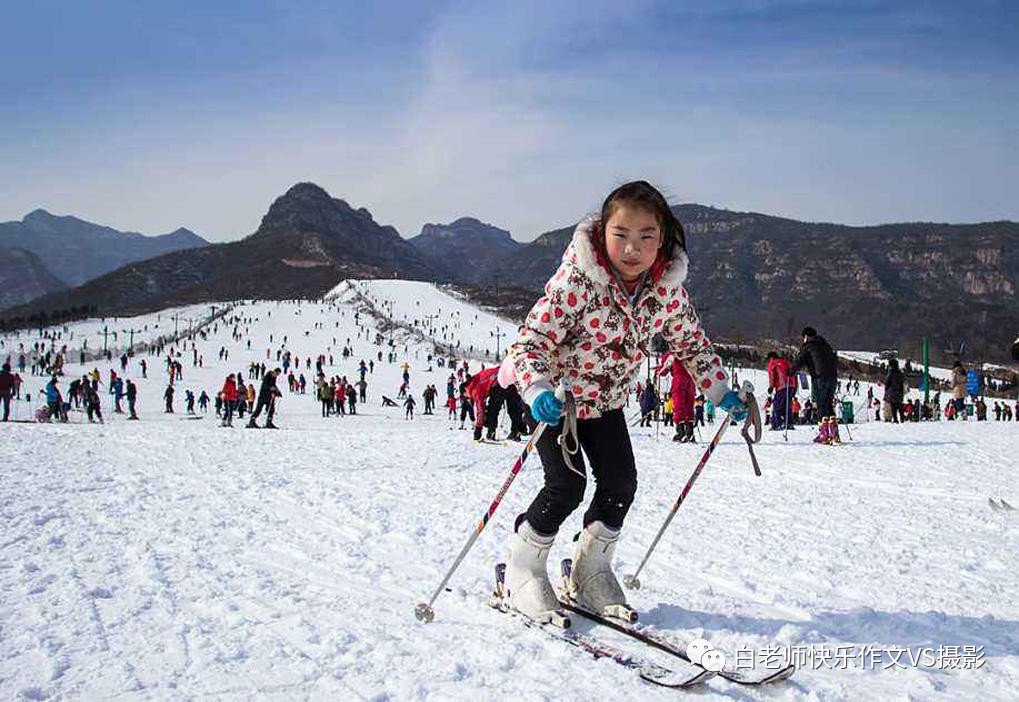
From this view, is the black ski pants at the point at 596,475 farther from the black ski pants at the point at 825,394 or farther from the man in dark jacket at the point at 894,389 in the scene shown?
the man in dark jacket at the point at 894,389

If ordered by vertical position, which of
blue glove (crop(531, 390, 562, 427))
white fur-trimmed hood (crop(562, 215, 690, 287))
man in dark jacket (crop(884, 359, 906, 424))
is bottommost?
man in dark jacket (crop(884, 359, 906, 424))

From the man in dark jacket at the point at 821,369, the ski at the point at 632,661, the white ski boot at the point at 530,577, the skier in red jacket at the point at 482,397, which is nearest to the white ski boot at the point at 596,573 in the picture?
the white ski boot at the point at 530,577

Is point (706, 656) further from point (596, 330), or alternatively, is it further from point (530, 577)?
point (596, 330)

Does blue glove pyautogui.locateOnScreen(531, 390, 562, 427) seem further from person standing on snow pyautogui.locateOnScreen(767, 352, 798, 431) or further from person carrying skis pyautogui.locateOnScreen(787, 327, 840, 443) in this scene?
person standing on snow pyautogui.locateOnScreen(767, 352, 798, 431)

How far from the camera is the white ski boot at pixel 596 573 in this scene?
122 inches

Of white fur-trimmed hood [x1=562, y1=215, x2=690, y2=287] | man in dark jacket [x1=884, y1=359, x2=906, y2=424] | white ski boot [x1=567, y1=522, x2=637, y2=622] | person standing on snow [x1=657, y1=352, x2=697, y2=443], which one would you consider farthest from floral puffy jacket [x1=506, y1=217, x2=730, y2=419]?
man in dark jacket [x1=884, y1=359, x2=906, y2=424]

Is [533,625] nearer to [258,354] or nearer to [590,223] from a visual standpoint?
[590,223]

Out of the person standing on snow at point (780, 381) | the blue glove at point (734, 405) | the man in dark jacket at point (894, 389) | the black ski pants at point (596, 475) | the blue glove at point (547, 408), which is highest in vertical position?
the blue glove at point (547, 408)

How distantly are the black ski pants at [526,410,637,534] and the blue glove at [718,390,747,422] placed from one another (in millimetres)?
493

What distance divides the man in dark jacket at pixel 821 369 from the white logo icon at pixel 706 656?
907 cm

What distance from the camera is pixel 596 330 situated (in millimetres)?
3004

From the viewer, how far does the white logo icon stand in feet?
8.12

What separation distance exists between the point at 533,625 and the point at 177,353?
5380 centimetres

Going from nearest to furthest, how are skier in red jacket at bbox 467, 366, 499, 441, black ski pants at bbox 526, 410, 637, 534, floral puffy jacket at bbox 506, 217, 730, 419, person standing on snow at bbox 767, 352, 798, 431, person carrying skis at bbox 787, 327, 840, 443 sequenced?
floral puffy jacket at bbox 506, 217, 730, 419
black ski pants at bbox 526, 410, 637, 534
person carrying skis at bbox 787, 327, 840, 443
skier in red jacket at bbox 467, 366, 499, 441
person standing on snow at bbox 767, 352, 798, 431
